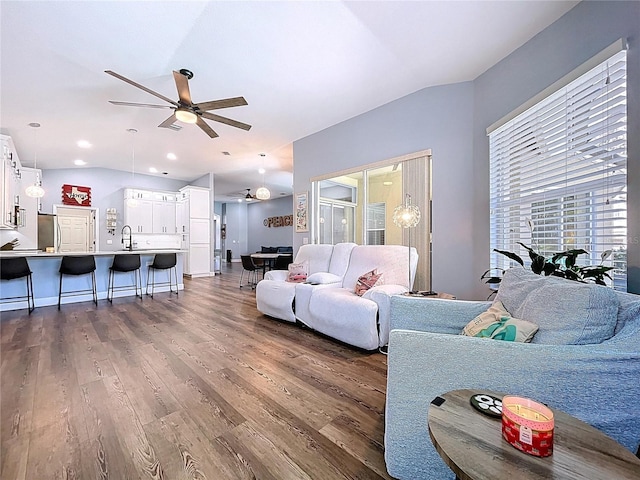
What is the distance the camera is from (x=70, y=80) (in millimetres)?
3258

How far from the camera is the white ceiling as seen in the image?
89.8 inches

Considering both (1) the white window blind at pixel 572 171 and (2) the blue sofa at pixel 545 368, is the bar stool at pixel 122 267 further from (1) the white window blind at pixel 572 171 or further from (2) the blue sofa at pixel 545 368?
(1) the white window blind at pixel 572 171

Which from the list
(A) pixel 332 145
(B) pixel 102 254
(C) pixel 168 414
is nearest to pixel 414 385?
(C) pixel 168 414

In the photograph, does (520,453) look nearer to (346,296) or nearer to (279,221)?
(346,296)

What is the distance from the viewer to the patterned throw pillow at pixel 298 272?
3.74 metres

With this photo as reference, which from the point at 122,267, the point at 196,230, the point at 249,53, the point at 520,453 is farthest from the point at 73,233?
the point at 520,453

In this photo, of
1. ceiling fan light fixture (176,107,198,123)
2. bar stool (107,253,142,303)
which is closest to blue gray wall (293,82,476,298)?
ceiling fan light fixture (176,107,198,123)

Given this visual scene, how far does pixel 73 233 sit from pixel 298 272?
7053mm

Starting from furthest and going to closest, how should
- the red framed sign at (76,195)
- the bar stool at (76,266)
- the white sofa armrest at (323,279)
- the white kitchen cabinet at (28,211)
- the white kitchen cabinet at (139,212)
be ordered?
1. the white kitchen cabinet at (139,212)
2. the red framed sign at (76,195)
3. the white kitchen cabinet at (28,211)
4. the bar stool at (76,266)
5. the white sofa armrest at (323,279)

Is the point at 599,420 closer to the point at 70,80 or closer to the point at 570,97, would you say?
the point at 570,97

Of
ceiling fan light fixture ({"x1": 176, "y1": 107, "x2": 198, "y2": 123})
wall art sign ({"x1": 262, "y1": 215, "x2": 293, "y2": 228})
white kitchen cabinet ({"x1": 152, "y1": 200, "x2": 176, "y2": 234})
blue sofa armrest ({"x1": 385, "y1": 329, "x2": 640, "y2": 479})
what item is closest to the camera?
blue sofa armrest ({"x1": 385, "y1": 329, "x2": 640, "y2": 479})

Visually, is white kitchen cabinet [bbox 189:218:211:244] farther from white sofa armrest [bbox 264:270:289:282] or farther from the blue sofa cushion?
the blue sofa cushion

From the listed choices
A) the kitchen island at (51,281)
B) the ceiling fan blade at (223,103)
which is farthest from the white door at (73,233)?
A: the ceiling fan blade at (223,103)

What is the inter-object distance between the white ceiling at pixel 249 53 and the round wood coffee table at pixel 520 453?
110 inches
